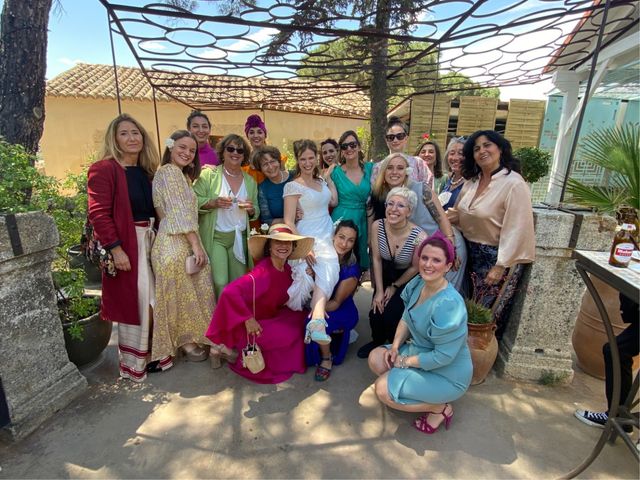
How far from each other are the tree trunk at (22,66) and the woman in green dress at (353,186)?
2667 millimetres

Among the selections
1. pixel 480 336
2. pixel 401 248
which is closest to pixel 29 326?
pixel 401 248

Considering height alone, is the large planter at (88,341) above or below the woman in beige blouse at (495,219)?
below

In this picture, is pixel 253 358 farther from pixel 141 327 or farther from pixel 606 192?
pixel 606 192

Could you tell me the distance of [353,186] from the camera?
328 cm

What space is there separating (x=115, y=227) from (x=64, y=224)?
1.51 feet

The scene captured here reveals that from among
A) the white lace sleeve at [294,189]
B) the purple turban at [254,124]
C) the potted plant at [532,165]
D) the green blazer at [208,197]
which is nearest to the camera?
the green blazer at [208,197]

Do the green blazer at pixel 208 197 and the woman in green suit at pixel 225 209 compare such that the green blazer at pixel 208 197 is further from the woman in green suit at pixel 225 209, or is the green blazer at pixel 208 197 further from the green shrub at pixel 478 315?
the green shrub at pixel 478 315

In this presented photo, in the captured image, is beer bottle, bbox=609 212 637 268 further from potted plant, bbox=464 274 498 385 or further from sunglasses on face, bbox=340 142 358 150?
sunglasses on face, bbox=340 142 358 150

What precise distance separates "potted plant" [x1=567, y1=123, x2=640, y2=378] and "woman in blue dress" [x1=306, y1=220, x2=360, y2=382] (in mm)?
1727

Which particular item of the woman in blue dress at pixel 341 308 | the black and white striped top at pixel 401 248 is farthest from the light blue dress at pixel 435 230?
the woman in blue dress at pixel 341 308

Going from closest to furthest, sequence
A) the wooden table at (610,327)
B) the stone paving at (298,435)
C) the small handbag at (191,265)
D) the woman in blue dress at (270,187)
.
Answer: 1. the wooden table at (610,327)
2. the stone paving at (298,435)
3. the small handbag at (191,265)
4. the woman in blue dress at (270,187)

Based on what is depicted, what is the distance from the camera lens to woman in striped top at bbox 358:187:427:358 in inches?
108

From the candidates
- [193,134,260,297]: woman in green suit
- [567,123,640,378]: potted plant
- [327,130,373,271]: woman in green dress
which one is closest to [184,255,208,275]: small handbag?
[193,134,260,297]: woman in green suit

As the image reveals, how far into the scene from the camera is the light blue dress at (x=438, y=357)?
2014 mm
